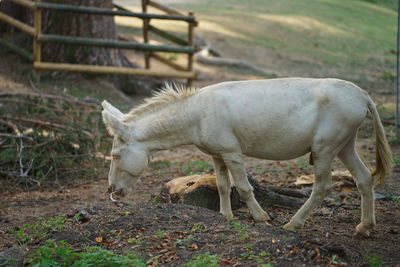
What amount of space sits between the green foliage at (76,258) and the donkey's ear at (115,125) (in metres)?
1.58

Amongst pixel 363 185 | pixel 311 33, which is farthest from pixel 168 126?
pixel 311 33

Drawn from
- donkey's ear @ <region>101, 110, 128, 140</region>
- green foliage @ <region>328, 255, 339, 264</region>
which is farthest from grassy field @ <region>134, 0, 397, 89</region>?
green foliage @ <region>328, 255, 339, 264</region>

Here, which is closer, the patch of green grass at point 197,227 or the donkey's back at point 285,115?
the patch of green grass at point 197,227

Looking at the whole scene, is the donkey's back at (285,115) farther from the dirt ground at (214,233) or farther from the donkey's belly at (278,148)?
the dirt ground at (214,233)

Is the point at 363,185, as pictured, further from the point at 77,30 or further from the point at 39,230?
the point at 77,30

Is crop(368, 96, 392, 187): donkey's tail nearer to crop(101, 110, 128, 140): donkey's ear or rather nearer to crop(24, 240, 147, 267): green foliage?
crop(101, 110, 128, 140): donkey's ear

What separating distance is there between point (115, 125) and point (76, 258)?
1706 mm

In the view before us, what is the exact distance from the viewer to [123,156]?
18.7 feet

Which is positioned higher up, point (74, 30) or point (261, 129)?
point (74, 30)

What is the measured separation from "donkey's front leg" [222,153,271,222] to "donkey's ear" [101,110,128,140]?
1.11m

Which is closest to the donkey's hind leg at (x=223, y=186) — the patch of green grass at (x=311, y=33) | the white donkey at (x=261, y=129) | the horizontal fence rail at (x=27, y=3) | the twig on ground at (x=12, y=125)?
the white donkey at (x=261, y=129)

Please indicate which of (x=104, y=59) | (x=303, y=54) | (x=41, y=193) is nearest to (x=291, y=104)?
(x=41, y=193)

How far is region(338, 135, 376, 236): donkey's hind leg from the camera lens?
5.36 m

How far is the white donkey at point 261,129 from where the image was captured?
5.27 m
